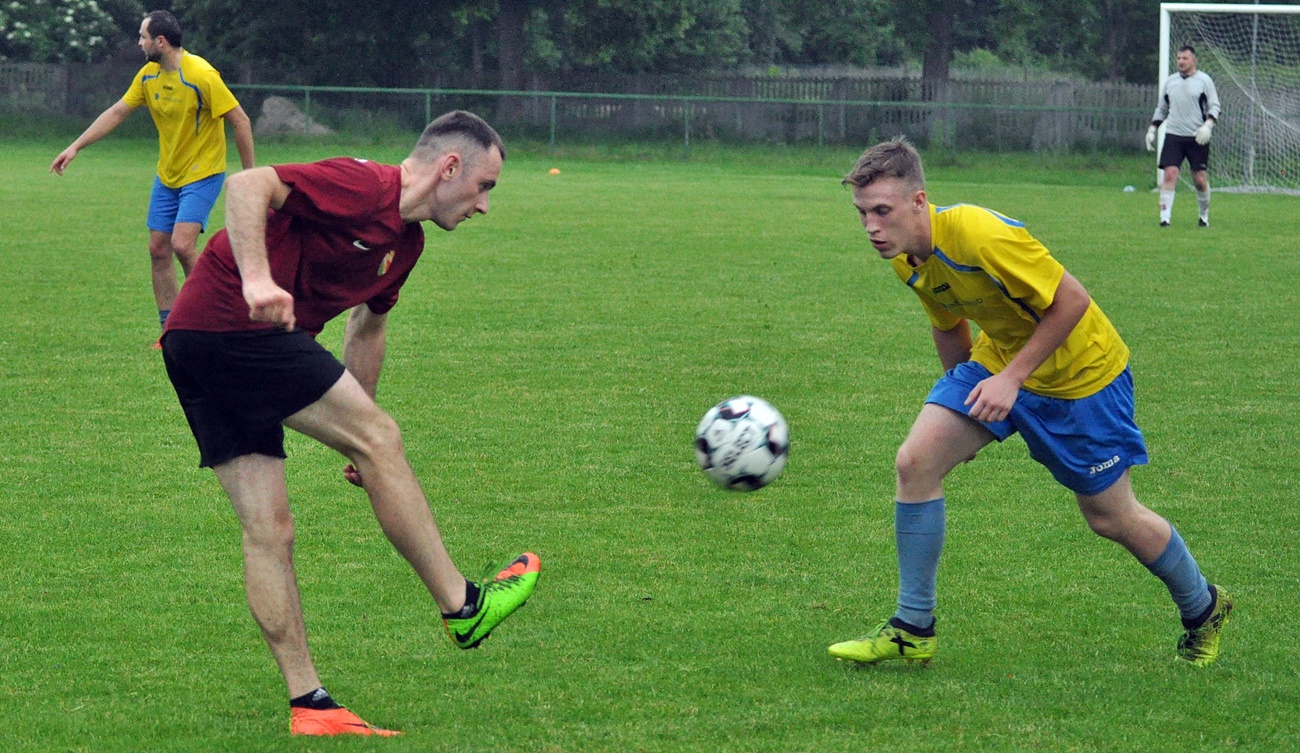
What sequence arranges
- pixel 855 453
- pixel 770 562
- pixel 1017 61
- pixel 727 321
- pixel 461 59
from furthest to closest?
pixel 1017 61 < pixel 461 59 < pixel 727 321 < pixel 855 453 < pixel 770 562

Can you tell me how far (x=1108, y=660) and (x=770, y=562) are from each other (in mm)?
1426

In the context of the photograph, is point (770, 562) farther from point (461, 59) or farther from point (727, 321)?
point (461, 59)

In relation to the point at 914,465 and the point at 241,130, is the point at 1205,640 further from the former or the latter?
the point at 241,130

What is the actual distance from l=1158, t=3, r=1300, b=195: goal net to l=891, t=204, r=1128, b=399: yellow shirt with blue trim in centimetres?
2075

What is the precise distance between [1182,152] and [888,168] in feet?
53.1

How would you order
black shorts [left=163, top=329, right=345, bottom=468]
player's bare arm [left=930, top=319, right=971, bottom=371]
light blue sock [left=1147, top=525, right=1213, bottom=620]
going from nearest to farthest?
black shorts [left=163, top=329, right=345, bottom=468]
light blue sock [left=1147, top=525, right=1213, bottom=620]
player's bare arm [left=930, top=319, right=971, bottom=371]

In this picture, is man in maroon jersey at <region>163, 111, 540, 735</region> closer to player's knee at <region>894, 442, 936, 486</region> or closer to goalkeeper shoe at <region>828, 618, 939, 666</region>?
goalkeeper shoe at <region>828, 618, 939, 666</region>

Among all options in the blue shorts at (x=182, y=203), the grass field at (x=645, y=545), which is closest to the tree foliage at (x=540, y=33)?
the grass field at (x=645, y=545)

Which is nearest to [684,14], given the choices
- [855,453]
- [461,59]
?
[461,59]

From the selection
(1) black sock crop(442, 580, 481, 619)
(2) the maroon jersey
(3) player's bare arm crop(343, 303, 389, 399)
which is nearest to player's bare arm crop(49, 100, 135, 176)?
(3) player's bare arm crop(343, 303, 389, 399)

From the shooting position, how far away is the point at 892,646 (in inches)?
179

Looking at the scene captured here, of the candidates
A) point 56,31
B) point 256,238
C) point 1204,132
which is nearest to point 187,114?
point 256,238

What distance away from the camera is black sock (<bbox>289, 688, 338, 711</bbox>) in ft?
13.0

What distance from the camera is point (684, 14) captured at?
44094 millimetres
